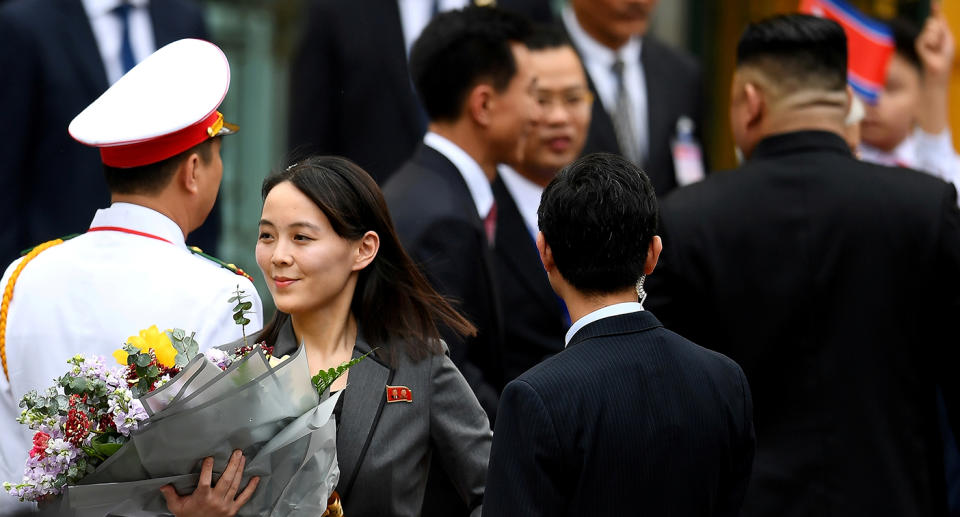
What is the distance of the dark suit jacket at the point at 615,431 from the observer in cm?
282

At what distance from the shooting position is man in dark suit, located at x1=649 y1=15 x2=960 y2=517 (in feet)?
13.7

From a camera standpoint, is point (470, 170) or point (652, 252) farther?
point (470, 170)

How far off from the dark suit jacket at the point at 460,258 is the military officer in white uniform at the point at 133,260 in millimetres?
847

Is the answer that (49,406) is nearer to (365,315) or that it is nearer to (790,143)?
(365,315)

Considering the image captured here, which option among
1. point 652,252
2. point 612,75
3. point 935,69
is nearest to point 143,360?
point 652,252

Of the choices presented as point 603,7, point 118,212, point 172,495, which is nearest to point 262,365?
point 172,495

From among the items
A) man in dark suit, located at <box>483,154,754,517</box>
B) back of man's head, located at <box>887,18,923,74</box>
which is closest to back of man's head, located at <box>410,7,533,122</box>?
man in dark suit, located at <box>483,154,754,517</box>

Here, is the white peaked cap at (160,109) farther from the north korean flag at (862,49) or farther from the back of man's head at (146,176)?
the north korean flag at (862,49)

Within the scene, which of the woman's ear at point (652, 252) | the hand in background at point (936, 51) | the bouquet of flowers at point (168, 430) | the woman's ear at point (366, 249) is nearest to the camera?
the bouquet of flowers at point (168, 430)

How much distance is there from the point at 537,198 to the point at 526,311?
2.13 ft

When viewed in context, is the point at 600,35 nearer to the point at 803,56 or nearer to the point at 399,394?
the point at 803,56

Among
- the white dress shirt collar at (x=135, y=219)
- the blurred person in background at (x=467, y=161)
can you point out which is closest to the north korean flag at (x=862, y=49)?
the blurred person in background at (x=467, y=161)

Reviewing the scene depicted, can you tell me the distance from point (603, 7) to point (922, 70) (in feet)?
5.45

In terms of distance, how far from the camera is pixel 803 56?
178 inches
